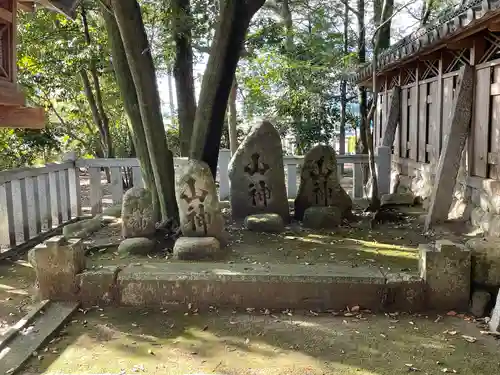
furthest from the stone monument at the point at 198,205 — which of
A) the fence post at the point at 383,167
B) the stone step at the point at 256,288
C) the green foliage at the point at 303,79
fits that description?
the green foliage at the point at 303,79

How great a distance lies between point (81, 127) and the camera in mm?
15336

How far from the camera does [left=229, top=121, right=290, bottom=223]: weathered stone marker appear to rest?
7906mm

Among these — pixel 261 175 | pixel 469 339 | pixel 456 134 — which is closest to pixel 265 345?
pixel 469 339

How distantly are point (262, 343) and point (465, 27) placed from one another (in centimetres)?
452

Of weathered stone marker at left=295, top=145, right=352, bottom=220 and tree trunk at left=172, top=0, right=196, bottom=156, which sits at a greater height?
tree trunk at left=172, top=0, right=196, bottom=156

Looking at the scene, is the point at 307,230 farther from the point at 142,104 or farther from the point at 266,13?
the point at 266,13

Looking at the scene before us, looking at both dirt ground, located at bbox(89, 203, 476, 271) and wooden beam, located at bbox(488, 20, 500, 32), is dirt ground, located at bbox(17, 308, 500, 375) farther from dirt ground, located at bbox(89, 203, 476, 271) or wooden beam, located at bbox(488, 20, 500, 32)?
wooden beam, located at bbox(488, 20, 500, 32)

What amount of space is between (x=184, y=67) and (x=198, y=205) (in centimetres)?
260

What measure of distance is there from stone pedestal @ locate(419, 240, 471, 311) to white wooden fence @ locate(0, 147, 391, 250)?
3.60 metres

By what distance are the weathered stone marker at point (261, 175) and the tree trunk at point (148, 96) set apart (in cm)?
139

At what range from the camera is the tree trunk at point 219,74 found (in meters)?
6.39

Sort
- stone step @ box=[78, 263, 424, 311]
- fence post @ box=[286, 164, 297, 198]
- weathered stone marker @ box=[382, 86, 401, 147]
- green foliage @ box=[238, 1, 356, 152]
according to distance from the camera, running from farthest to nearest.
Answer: green foliage @ box=[238, 1, 356, 152], weathered stone marker @ box=[382, 86, 401, 147], fence post @ box=[286, 164, 297, 198], stone step @ box=[78, 263, 424, 311]

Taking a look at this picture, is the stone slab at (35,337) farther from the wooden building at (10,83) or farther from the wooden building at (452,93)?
the wooden building at (452,93)

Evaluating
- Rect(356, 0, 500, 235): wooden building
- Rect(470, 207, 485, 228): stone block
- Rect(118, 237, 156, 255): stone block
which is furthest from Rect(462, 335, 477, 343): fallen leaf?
Rect(118, 237, 156, 255): stone block
